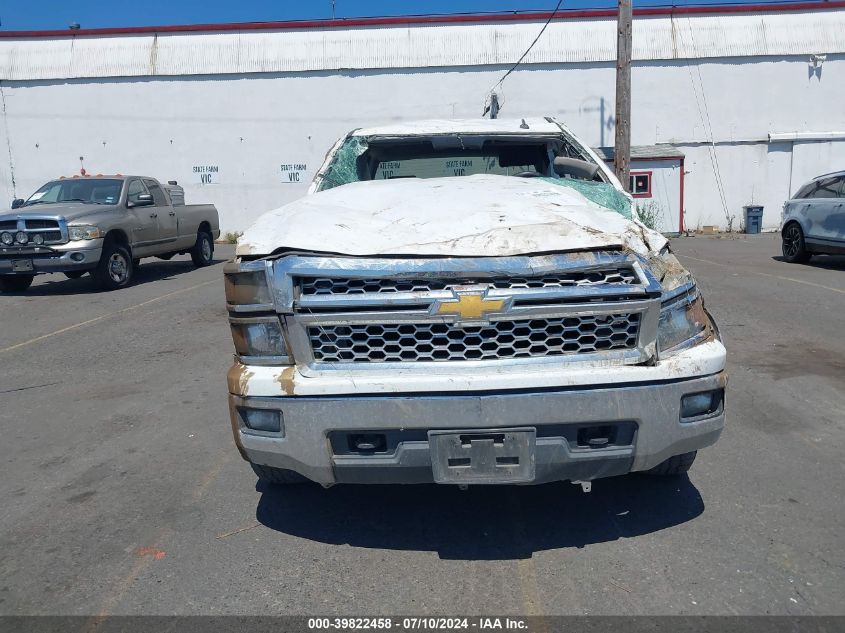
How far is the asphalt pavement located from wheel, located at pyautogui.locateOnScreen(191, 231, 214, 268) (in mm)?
9987

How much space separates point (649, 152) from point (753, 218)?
3847mm

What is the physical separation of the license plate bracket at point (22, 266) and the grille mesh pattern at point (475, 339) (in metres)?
10.3

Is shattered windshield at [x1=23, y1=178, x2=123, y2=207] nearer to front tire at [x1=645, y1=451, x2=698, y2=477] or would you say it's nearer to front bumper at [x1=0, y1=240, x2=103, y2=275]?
front bumper at [x1=0, y1=240, x2=103, y2=275]

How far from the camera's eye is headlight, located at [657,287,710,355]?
10.2ft

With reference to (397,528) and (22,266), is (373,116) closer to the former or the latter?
(22,266)

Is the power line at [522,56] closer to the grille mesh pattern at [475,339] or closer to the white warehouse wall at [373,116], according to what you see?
the white warehouse wall at [373,116]

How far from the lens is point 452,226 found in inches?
126

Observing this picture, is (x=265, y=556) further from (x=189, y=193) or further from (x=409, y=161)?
(x=189, y=193)

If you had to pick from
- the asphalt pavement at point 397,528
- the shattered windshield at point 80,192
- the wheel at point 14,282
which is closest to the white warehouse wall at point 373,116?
the shattered windshield at point 80,192

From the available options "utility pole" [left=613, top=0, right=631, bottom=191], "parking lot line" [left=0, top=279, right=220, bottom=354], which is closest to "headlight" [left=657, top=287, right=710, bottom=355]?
"parking lot line" [left=0, top=279, right=220, bottom=354]

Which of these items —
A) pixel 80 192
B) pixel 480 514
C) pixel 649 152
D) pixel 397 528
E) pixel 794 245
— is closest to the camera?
pixel 397 528

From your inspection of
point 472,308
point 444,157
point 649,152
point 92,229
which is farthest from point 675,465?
point 649,152

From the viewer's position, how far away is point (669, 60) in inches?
939

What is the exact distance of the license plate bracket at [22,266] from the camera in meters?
11.7
